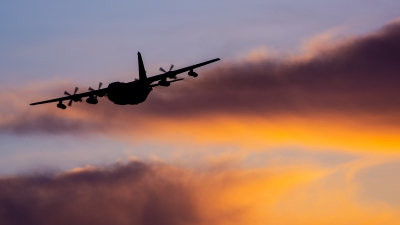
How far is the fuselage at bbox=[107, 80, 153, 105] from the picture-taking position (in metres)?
156

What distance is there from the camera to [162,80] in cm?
15462

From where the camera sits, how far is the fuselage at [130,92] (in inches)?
6156

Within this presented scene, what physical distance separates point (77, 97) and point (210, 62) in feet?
98.6

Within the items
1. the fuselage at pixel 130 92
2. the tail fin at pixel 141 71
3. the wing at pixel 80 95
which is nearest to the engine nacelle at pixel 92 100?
the wing at pixel 80 95

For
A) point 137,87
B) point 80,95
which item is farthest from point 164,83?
point 80,95

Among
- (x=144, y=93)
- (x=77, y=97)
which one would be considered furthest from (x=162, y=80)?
(x=77, y=97)

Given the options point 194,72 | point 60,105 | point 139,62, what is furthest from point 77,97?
point 194,72

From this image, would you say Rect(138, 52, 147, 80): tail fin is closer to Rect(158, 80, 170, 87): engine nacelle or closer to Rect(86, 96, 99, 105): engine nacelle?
Rect(158, 80, 170, 87): engine nacelle

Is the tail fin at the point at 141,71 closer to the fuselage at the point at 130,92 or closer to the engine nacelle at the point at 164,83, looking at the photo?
the fuselage at the point at 130,92

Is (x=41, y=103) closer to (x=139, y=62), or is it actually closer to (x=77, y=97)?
(x=77, y=97)

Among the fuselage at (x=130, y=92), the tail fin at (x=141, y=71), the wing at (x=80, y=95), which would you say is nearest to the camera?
the fuselage at (x=130, y=92)

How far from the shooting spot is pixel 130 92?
156 m

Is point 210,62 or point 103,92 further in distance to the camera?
point 103,92

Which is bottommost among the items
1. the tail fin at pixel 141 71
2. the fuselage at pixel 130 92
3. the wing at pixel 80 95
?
the fuselage at pixel 130 92
